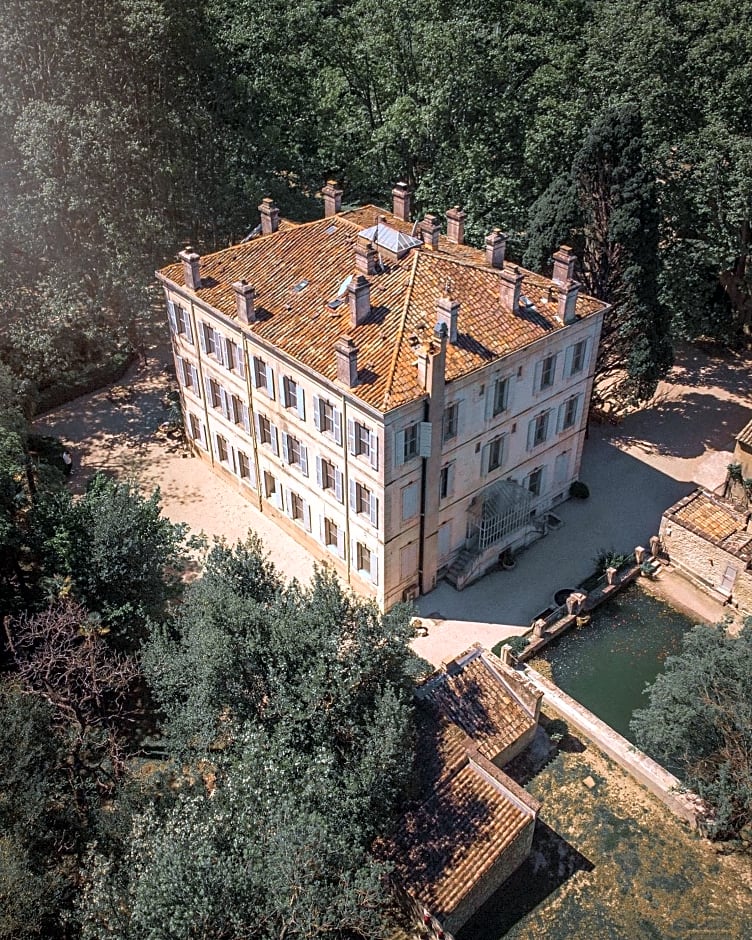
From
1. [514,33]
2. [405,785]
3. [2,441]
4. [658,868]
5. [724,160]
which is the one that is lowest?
[658,868]

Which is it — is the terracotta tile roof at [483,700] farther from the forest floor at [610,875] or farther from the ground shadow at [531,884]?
the ground shadow at [531,884]

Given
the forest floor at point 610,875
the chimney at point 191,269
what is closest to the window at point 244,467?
the chimney at point 191,269

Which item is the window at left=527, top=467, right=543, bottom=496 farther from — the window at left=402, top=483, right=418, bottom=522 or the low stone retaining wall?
the low stone retaining wall

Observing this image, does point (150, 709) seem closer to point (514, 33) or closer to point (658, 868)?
point (658, 868)

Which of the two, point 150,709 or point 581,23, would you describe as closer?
point 150,709

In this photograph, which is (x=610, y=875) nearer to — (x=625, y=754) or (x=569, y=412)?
(x=625, y=754)

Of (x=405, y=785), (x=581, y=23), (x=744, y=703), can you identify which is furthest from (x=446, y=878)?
(x=581, y=23)

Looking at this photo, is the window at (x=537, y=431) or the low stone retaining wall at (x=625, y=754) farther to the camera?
the window at (x=537, y=431)
